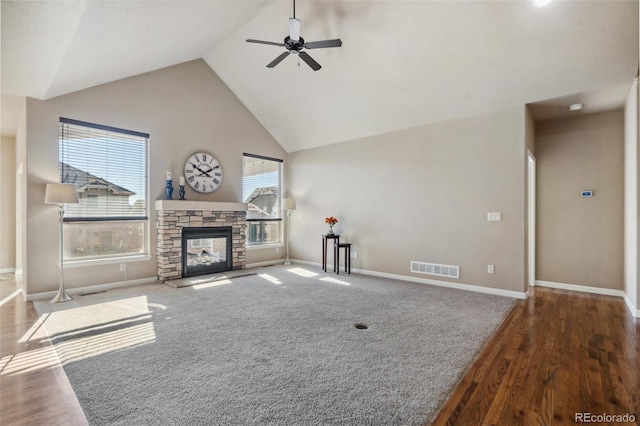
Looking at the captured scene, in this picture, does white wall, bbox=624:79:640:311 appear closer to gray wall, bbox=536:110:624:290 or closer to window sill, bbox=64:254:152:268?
gray wall, bbox=536:110:624:290

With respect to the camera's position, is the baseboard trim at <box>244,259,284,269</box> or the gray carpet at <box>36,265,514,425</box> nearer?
the gray carpet at <box>36,265,514,425</box>

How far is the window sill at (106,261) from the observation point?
448 cm

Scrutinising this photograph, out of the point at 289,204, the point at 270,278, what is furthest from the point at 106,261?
the point at 289,204

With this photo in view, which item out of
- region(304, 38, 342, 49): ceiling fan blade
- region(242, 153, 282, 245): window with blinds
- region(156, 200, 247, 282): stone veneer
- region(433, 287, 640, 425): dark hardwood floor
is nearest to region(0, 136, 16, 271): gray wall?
region(156, 200, 247, 282): stone veneer

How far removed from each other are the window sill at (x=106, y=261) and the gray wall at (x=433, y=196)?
11.1ft

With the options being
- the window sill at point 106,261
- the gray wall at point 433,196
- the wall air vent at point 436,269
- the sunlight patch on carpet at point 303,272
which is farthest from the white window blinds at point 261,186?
the wall air vent at point 436,269

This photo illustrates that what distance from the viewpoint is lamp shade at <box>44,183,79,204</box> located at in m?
3.93

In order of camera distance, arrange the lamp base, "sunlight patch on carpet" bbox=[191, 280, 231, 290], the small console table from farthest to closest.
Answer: the small console table → "sunlight patch on carpet" bbox=[191, 280, 231, 290] → the lamp base

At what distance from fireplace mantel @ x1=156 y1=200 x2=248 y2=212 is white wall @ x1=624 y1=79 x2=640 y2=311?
6104 mm

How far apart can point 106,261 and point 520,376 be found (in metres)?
5.51

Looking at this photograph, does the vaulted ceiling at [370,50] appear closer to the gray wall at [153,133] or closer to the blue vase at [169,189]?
the gray wall at [153,133]

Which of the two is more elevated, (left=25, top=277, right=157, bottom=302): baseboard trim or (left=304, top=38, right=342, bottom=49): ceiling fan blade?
Result: (left=304, top=38, right=342, bottom=49): ceiling fan blade

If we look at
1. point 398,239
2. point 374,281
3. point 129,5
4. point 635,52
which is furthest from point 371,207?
point 129,5

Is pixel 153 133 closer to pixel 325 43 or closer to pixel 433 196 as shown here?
pixel 325 43
